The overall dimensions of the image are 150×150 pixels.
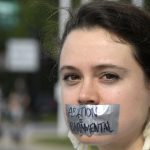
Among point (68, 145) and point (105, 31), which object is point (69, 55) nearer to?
point (105, 31)

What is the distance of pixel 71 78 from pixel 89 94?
0.11m

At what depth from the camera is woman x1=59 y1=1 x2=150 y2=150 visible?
6.05 ft

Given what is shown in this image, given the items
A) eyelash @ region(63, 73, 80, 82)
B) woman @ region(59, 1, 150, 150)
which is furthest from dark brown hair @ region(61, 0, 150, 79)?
eyelash @ region(63, 73, 80, 82)

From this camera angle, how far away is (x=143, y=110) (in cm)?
191

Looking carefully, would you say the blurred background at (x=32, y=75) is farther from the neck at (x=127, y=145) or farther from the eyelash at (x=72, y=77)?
the neck at (x=127, y=145)

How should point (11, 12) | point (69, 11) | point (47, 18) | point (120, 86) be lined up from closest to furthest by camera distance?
1. point (120, 86)
2. point (69, 11)
3. point (47, 18)
4. point (11, 12)

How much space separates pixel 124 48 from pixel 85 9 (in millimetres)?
207

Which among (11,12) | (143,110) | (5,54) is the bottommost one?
(5,54)

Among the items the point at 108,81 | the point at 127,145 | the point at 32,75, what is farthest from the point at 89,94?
the point at 32,75

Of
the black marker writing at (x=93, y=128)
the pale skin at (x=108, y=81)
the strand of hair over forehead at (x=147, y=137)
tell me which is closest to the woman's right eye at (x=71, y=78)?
the pale skin at (x=108, y=81)

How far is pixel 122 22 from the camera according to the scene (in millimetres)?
1928

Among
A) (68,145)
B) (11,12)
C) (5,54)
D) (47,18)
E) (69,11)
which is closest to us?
(69,11)

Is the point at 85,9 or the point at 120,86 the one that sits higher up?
the point at 85,9

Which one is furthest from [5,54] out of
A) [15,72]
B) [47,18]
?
[47,18]
